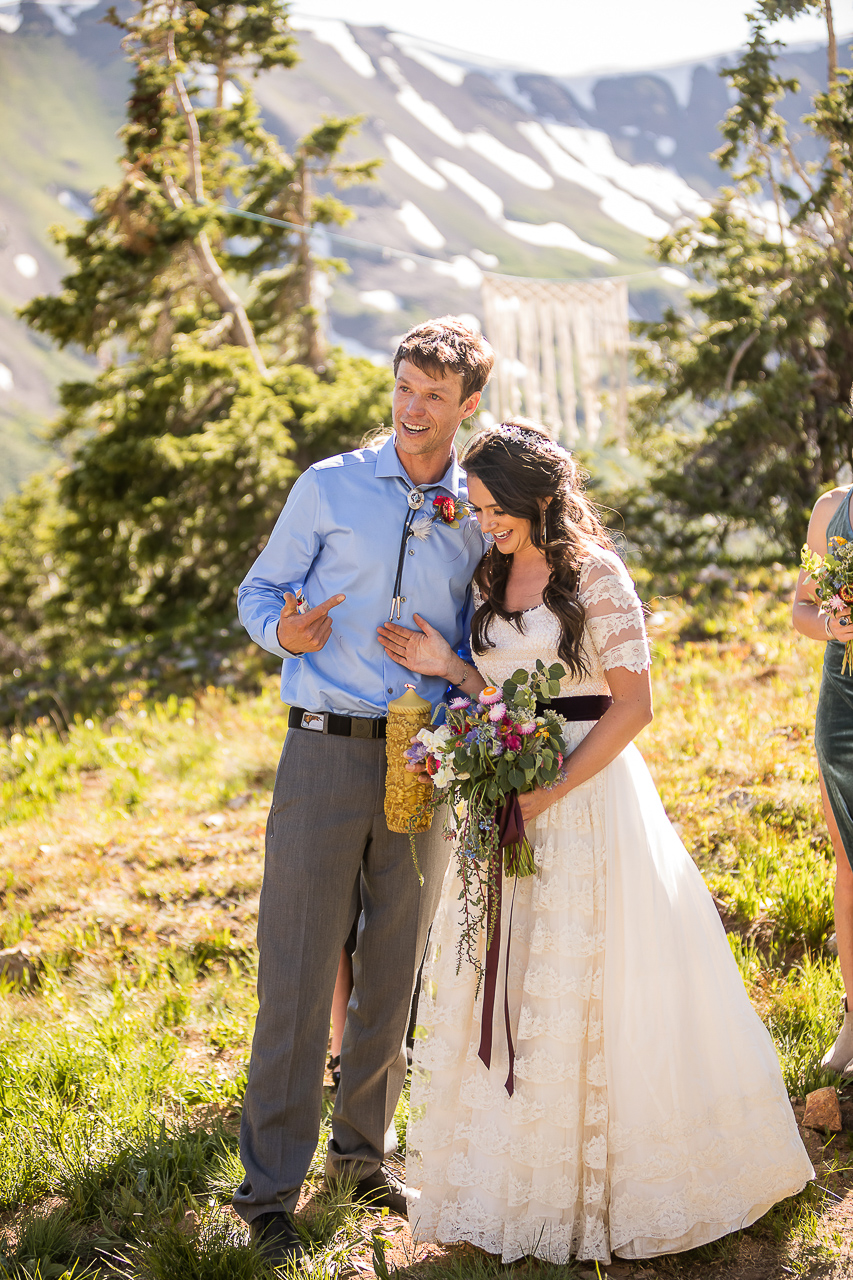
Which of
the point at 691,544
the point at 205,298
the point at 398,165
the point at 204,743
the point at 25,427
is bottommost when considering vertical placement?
the point at 204,743

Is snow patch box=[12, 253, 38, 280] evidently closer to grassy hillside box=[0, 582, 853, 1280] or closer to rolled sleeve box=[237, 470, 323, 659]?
grassy hillside box=[0, 582, 853, 1280]

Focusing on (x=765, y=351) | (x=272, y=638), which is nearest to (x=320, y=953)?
(x=272, y=638)

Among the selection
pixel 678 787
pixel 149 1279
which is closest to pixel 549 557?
pixel 149 1279

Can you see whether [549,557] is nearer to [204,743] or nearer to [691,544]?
[204,743]

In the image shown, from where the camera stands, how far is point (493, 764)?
2.70 m

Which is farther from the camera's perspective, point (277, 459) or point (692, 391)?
point (692, 391)

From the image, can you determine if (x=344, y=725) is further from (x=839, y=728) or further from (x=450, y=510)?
(x=839, y=728)

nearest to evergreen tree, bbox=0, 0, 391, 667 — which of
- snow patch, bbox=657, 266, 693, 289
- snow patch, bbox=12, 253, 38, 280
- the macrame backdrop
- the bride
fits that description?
the macrame backdrop

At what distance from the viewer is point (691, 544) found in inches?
437

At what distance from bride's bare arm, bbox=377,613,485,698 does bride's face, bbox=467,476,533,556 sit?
0.35 m

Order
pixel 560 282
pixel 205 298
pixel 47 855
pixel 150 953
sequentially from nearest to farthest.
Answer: pixel 150 953
pixel 47 855
pixel 560 282
pixel 205 298

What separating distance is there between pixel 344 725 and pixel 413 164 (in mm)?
15171

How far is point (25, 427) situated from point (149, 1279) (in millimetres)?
176396

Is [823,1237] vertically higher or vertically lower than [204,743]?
lower
